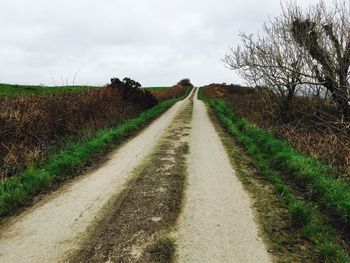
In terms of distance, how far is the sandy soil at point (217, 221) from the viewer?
4871mm

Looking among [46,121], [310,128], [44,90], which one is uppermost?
[44,90]

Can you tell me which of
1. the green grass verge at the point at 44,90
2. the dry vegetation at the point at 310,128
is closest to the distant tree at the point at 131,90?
the green grass verge at the point at 44,90

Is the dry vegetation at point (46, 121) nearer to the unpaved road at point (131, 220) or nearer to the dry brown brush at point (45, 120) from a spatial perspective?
the dry brown brush at point (45, 120)

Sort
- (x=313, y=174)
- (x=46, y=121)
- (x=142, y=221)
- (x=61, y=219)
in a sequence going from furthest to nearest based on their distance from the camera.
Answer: (x=46, y=121) < (x=313, y=174) < (x=61, y=219) < (x=142, y=221)

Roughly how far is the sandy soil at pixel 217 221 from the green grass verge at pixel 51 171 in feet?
10.5

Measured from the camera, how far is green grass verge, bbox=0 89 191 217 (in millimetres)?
6926

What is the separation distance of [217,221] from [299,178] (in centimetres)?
338

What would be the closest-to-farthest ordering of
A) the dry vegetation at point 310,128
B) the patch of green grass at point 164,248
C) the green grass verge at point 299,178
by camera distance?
the patch of green grass at point 164,248 < the green grass verge at point 299,178 < the dry vegetation at point 310,128

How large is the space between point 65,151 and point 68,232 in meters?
5.47

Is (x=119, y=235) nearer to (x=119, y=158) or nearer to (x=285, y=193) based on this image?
(x=285, y=193)

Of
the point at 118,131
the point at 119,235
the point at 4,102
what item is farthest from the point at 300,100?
the point at 119,235

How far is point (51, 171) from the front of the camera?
28.7ft

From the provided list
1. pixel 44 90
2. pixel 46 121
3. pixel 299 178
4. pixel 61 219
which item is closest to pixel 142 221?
pixel 61 219

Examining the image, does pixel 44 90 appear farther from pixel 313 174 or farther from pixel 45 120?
pixel 313 174
